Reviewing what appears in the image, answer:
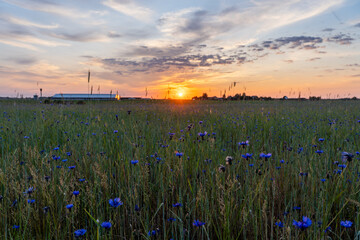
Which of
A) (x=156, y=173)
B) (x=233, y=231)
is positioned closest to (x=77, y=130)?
(x=156, y=173)

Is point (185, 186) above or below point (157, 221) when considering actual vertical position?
above

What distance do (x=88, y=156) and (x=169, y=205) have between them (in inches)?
60.9

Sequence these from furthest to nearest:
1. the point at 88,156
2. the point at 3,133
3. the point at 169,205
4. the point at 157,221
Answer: the point at 3,133, the point at 88,156, the point at 169,205, the point at 157,221

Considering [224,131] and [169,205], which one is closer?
[169,205]

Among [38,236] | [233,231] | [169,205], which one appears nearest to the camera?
[38,236]

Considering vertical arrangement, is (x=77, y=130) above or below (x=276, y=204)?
above

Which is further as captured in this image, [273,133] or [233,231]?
[273,133]

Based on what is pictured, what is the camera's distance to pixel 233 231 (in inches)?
68.8

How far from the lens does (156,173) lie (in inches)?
102

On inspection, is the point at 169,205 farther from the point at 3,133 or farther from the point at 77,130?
the point at 3,133

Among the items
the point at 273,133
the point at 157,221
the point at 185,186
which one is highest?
the point at 273,133

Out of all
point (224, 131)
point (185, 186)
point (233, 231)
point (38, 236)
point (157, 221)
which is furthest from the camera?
point (224, 131)

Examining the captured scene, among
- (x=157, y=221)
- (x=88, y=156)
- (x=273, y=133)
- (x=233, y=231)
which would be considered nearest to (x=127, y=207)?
(x=157, y=221)

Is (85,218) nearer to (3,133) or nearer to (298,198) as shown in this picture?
(298,198)
